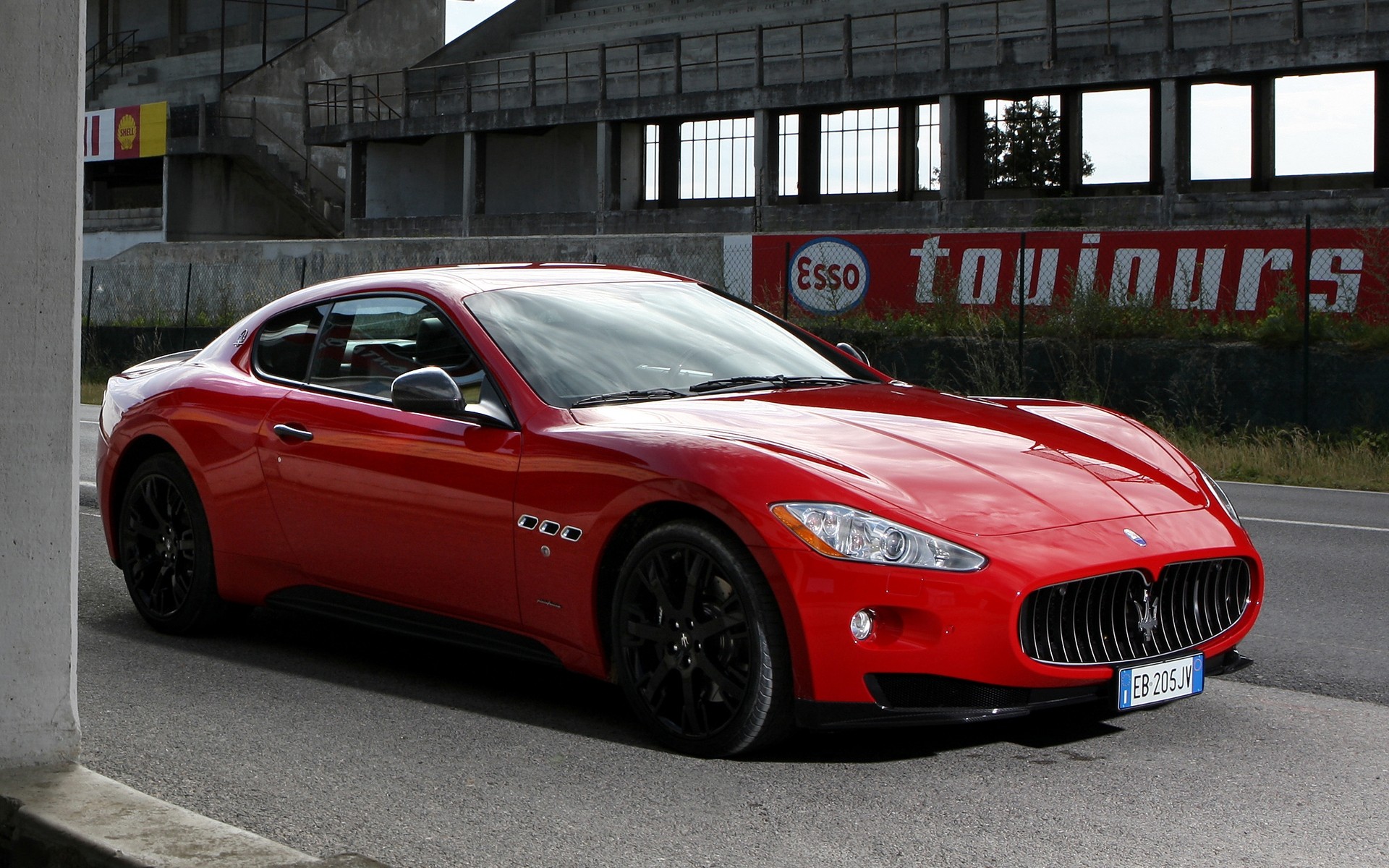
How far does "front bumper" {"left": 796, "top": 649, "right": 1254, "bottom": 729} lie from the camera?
4621mm

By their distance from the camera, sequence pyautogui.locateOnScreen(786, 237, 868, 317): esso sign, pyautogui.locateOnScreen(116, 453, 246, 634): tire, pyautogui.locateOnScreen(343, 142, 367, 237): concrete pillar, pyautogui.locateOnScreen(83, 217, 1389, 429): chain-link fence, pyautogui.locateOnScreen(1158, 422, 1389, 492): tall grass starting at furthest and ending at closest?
pyautogui.locateOnScreen(343, 142, 367, 237): concrete pillar → pyautogui.locateOnScreen(786, 237, 868, 317): esso sign → pyautogui.locateOnScreen(83, 217, 1389, 429): chain-link fence → pyautogui.locateOnScreen(1158, 422, 1389, 492): tall grass → pyautogui.locateOnScreen(116, 453, 246, 634): tire

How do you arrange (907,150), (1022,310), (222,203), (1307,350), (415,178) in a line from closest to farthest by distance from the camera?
(1307,350), (1022,310), (907,150), (415,178), (222,203)

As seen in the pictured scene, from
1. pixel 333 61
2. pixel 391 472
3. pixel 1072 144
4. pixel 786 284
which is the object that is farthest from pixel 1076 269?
pixel 333 61

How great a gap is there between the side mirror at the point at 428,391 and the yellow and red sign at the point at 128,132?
48783mm

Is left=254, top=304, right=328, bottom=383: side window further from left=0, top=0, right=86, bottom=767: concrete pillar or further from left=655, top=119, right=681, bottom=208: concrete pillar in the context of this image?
left=655, top=119, right=681, bottom=208: concrete pillar

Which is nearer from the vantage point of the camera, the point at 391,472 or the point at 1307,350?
the point at 391,472

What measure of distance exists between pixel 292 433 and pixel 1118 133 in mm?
34508

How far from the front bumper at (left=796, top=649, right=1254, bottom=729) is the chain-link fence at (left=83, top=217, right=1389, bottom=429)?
12878 millimetres

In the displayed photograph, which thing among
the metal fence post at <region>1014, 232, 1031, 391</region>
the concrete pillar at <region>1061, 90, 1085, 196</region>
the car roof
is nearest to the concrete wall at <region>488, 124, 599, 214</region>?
the concrete pillar at <region>1061, 90, 1085, 196</region>

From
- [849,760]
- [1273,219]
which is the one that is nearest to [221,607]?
[849,760]

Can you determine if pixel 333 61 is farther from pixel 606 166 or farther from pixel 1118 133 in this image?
pixel 1118 133

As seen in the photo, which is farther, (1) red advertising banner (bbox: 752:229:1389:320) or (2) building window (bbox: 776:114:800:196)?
(2) building window (bbox: 776:114:800:196)

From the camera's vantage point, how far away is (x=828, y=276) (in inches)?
845

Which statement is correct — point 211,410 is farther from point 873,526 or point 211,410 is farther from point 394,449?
point 873,526
